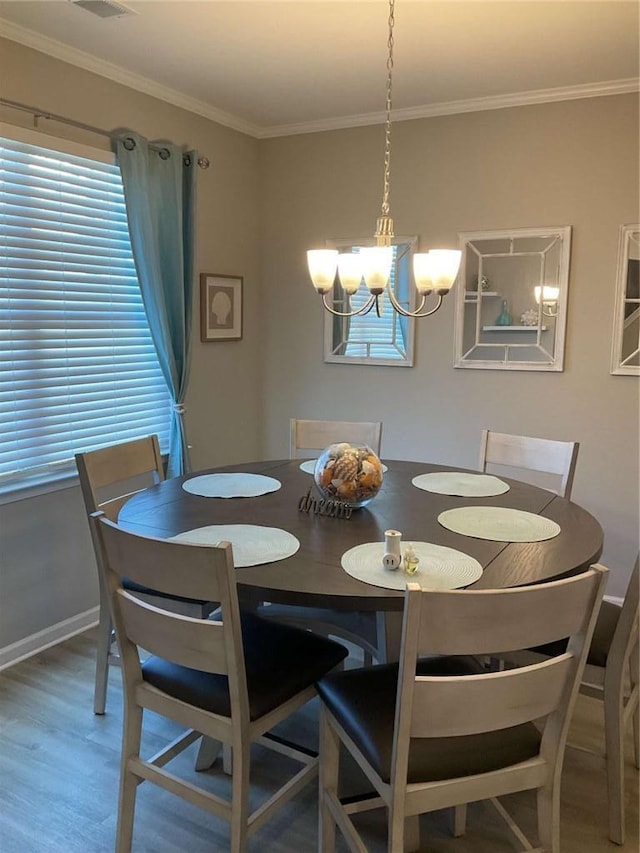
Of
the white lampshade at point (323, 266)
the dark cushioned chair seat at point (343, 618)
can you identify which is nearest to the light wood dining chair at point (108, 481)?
the dark cushioned chair seat at point (343, 618)

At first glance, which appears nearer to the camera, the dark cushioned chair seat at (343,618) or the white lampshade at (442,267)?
the white lampshade at (442,267)

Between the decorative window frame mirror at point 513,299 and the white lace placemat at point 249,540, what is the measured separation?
6.34 ft

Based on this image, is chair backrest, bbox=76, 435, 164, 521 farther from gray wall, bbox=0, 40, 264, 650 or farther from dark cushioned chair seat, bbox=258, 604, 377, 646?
dark cushioned chair seat, bbox=258, 604, 377, 646

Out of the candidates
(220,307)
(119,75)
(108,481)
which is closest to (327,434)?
(108,481)

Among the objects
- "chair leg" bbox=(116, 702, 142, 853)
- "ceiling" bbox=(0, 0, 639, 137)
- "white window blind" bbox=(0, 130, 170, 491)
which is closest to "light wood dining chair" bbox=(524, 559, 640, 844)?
"chair leg" bbox=(116, 702, 142, 853)

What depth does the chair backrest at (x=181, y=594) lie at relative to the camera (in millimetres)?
1470

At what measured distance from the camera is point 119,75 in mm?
3031

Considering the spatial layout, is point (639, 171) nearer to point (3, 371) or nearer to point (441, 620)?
point (441, 620)

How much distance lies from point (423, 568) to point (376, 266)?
919 millimetres

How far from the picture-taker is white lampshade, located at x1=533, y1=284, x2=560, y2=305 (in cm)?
333

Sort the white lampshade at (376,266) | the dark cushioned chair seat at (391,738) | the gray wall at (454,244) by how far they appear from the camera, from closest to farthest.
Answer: the dark cushioned chair seat at (391,738)
the white lampshade at (376,266)
the gray wall at (454,244)

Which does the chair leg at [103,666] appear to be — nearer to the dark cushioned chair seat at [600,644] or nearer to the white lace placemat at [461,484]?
the white lace placemat at [461,484]

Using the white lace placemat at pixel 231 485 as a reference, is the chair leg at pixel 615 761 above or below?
below

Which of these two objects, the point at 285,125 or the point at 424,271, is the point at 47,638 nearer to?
the point at 424,271
